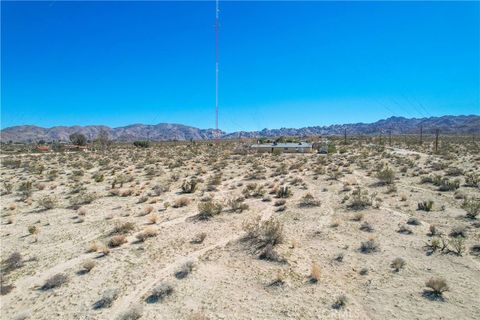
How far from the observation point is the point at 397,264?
9.23 metres

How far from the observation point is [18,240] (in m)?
12.1

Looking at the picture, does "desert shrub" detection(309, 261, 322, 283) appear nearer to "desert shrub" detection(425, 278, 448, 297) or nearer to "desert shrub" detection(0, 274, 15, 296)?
"desert shrub" detection(425, 278, 448, 297)

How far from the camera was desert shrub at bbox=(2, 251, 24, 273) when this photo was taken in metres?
9.55

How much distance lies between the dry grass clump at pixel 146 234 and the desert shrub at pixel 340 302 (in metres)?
6.94

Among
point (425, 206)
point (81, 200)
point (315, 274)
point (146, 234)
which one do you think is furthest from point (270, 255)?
point (81, 200)

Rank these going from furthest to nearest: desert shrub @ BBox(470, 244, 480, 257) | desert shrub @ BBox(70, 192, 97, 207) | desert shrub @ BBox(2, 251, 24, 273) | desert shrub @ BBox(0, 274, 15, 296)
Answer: desert shrub @ BBox(70, 192, 97, 207)
desert shrub @ BBox(470, 244, 480, 257)
desert shrub @ BBox(2, 251, 24, 273)
desert shrub @ BBox(0, 274, 15, 296)

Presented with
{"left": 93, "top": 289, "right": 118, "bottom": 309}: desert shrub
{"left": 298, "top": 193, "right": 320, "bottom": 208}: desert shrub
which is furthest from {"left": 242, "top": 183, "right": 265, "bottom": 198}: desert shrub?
{"left": 93, "top": 289, "right": 118, "bottom": 309}: desert shrub

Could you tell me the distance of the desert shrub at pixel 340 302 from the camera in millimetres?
7309

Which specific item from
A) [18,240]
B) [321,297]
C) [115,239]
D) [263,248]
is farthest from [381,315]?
[18,240]

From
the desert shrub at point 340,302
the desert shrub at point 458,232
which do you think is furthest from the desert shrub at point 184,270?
the desert shrub at point 458,232

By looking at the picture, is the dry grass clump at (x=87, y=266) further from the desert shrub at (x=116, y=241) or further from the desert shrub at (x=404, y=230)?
the desert shrub at (x=404, y=230)

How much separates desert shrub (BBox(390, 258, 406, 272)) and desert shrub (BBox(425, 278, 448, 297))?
1175 millimetres

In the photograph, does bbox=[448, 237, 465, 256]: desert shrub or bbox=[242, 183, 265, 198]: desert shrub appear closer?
bbox=[448, 237, 465, 256]: desert shrub

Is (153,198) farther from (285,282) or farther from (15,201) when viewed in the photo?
(285,282)
